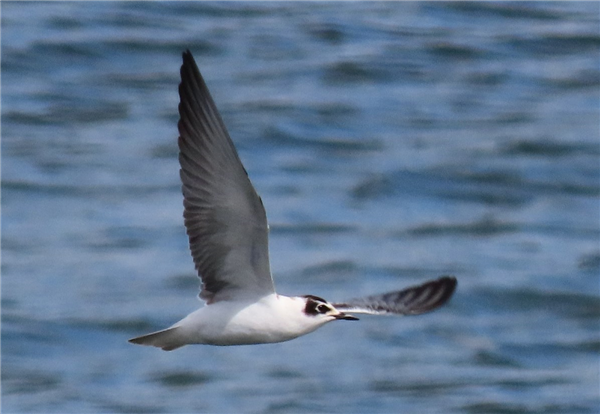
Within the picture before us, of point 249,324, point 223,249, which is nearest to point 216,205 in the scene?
point 223,249

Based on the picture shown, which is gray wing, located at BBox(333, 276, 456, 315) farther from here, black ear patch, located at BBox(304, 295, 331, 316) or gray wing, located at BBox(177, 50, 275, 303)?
gray wing, located at BBox(177, 50, 275, 303)

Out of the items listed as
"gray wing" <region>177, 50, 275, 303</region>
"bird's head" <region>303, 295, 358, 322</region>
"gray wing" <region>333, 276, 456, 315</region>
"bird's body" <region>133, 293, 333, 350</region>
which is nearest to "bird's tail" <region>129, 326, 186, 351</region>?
"bird's body" <region>133, 293, 333, 350</region>

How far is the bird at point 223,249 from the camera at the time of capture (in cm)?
848

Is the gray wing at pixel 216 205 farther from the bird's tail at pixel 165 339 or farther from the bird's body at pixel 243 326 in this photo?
the bird's tail at pixel 165 339

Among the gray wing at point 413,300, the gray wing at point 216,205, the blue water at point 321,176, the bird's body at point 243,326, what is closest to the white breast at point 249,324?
the bird's body at point 243,326

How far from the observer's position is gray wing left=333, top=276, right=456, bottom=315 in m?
9.77

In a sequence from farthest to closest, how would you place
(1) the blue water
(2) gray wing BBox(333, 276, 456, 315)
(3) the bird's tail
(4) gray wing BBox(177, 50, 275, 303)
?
(1) the blue water < (2) gray wing BBox(333, 276, 456, 315) < (3) the bird's tail < (4) gray wing BBox(177, 50, 275, 303)

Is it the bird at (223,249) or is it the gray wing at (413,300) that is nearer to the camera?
the bird at (223,249)

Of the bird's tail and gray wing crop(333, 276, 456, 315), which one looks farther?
gray wing crop(333, 276, 456, 315)

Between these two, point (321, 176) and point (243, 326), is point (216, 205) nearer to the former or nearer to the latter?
point (243, 326)

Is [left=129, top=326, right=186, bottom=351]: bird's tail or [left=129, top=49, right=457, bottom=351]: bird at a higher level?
[left=129, top=49, right=457, bottom=351]: bird

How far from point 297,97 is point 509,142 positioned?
3.73 m

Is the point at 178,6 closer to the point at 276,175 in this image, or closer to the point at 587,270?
the point at 276,175

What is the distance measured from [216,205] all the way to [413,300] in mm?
1886
